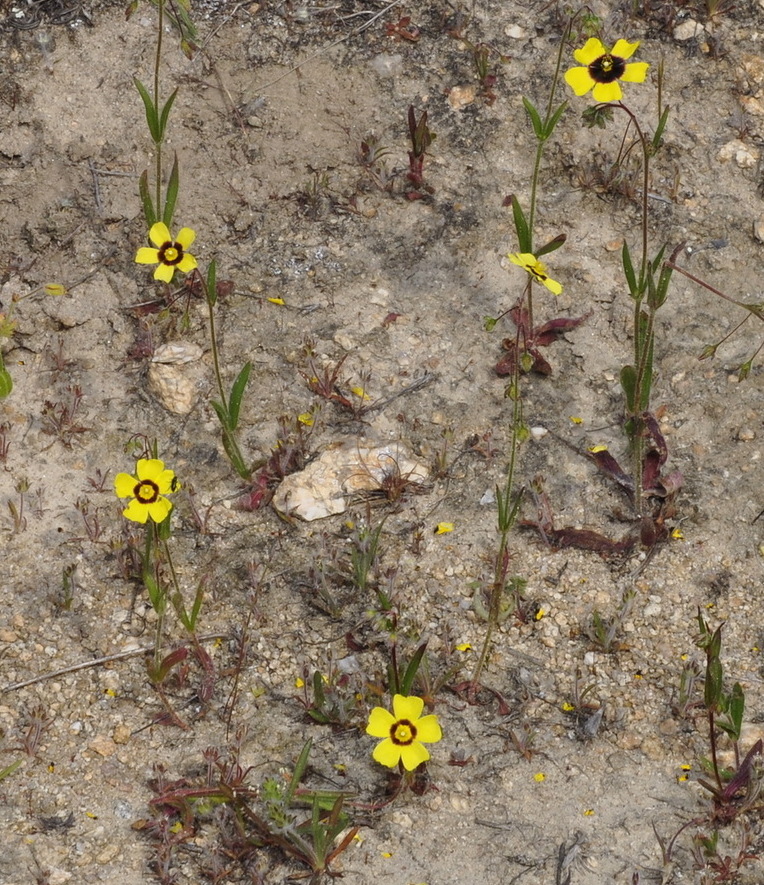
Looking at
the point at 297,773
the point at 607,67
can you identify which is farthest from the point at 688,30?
the point at 297,773

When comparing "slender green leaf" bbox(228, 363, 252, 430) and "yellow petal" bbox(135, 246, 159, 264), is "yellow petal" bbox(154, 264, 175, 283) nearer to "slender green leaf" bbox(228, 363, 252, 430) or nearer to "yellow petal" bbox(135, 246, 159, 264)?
"yellow petal" bbox(135, 246, 159, 264)

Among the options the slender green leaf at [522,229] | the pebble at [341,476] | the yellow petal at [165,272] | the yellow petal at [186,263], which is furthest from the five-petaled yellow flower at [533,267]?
the yellow petal at [165,272]

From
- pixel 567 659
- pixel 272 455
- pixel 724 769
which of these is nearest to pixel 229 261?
pixel 272 455

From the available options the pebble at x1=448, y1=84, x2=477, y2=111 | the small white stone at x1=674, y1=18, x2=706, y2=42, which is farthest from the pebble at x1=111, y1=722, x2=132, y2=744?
the small white stone at x1=674, y1=18, x2=706, y2=42

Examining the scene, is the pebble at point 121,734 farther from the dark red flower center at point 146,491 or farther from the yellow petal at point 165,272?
the yellow petal at point 165,272

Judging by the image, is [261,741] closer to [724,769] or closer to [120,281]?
[724,769]
